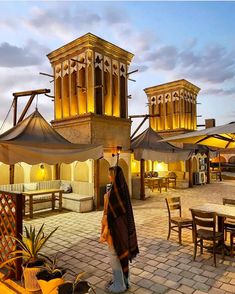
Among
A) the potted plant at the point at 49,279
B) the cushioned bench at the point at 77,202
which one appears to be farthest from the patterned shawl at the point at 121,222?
the cushioned bench at the point at 77,202

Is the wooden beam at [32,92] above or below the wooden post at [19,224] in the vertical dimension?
above

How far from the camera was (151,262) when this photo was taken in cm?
500

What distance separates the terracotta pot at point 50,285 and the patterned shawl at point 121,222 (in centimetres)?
91

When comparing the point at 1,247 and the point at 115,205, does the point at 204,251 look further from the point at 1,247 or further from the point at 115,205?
the point at 1,247

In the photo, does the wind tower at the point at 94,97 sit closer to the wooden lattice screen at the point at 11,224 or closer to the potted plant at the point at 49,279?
the wooden lattice screen at the point at 11,224


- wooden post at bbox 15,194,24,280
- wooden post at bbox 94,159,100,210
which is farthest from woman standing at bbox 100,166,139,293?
wooden post at bbox 94,159,100,210

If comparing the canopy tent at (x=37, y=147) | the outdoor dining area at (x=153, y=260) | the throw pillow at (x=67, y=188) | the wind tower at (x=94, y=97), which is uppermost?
the wind tower at (x=94, y=97)

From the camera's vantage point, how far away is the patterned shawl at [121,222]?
372 centimetres

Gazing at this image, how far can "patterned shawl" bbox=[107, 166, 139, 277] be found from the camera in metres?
3.72

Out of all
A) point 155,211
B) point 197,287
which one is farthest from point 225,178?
point 197,287

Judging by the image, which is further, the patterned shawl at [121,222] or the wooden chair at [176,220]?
the wooden chair at [176,220]

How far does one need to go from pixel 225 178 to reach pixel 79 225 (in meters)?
17.9

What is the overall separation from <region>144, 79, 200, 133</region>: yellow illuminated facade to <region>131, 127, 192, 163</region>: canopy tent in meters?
4.13

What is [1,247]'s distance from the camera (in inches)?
186
